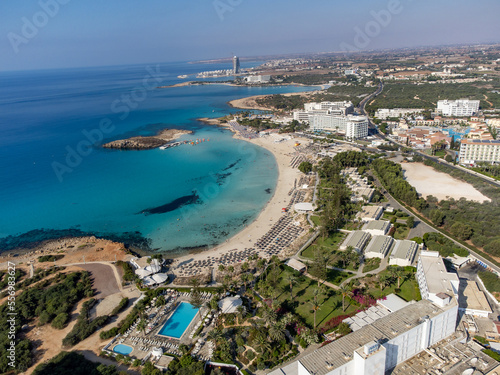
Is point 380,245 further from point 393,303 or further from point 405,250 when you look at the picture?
point 393,303

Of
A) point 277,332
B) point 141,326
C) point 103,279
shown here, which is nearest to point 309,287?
point 277,332

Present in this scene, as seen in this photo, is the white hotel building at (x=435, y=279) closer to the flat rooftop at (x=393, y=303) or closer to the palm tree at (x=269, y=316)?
the flat rooftop at (x=393, y=303)

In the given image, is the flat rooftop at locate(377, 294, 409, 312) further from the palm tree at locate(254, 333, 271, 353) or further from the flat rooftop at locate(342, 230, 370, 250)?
the palm tree at locate(254, 333, 271, 353)

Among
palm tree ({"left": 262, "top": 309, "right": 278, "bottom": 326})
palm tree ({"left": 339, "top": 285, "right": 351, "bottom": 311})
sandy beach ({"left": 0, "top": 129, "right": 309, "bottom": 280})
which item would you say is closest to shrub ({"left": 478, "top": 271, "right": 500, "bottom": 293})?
palm tree ({"left": 339, "top": 285, "right": 351, "bottom": 311})

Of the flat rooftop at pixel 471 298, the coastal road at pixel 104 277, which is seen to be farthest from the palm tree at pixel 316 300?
the coastal road at pixel 104 277

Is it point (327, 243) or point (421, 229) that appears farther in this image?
point (421, 229)

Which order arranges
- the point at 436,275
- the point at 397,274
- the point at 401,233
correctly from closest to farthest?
the point at 436,275, the point at 397,274, the point at 401,233
